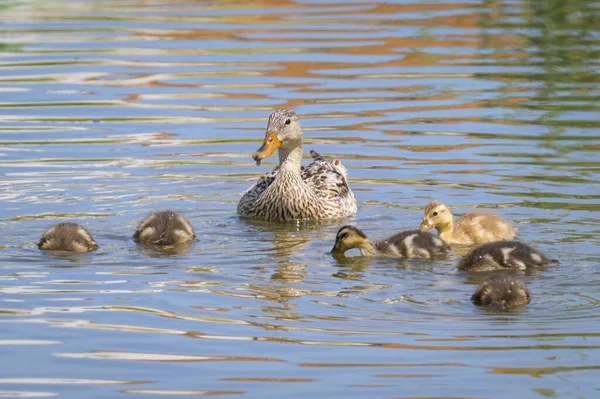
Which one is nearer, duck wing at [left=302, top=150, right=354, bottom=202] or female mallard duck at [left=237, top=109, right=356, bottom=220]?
female mallard duck at [left=237, top=109, right=356, bottom=220]

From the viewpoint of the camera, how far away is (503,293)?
7668 millimetres

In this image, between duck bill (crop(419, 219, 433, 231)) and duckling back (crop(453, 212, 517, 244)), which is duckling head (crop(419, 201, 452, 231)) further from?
duckling back (crop(453, 212, 517, 244))

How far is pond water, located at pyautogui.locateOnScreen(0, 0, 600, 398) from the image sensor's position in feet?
22.5

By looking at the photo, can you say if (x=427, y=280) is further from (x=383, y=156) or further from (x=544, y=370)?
(x=383, y=156)

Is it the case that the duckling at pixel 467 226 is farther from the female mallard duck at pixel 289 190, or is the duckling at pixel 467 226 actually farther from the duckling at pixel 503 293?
the duckling at pixel 503 293

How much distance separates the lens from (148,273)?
875cm

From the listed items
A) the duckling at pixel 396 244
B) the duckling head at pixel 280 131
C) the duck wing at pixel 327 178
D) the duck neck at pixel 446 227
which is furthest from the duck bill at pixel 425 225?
the duckling head at pixel 280 131

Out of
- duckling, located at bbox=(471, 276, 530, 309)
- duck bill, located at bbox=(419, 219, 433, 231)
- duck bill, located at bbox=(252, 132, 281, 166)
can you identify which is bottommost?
duckling, located at bbox=(471, 276, 530, 309)

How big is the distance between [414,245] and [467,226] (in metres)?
0.88

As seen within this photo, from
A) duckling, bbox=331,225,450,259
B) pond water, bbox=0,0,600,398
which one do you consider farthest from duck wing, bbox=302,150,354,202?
duckling, bbox=331,225,450,259

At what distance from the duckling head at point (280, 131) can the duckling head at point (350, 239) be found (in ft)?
6.57

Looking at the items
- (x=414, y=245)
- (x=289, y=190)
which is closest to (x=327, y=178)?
(x=289, y=190)

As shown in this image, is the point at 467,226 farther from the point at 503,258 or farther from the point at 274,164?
the point at 274,164

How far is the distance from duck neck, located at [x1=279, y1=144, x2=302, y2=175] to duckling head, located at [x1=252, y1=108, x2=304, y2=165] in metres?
0.14
